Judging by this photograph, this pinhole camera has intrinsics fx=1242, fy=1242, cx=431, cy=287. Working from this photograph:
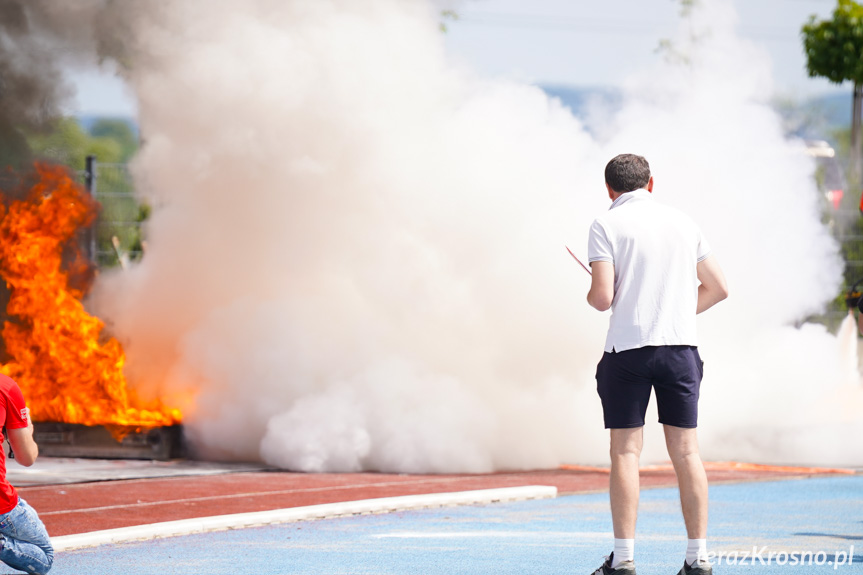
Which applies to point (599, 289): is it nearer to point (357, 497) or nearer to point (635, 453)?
point (635, 453)

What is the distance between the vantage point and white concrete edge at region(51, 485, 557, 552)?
763cm

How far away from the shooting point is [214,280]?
1446 centimetres

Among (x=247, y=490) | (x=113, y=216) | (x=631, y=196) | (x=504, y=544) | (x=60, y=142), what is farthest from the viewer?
(x=113, y=216)

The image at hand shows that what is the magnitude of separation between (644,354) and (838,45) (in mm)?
30320

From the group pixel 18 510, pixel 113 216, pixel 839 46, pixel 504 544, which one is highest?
pixel 839 46

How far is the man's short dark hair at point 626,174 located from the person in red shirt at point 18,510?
2.75 meters

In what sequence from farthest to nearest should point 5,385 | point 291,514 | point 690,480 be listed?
point 291,514 → point 690,480 → point 5,385

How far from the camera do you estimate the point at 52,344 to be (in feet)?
46.0

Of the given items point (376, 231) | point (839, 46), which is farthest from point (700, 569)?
point (839, 46)

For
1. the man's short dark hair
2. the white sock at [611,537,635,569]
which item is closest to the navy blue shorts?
the white sock at [611,537,635,569]

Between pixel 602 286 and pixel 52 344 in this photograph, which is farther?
pixel 52 344

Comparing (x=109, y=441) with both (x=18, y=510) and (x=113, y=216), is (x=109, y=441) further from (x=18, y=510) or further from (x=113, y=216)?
(x=18, y=510)

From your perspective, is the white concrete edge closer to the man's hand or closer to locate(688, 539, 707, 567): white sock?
the man's hand

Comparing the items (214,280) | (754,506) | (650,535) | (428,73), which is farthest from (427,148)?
(650,535)
